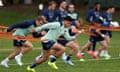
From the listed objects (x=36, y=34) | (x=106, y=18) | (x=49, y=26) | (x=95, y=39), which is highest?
(x=49, y=26)

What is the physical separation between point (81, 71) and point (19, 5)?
42601 mm

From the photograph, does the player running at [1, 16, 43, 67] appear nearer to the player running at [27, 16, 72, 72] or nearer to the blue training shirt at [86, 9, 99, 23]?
the player running at [27, 16, 72, 72]

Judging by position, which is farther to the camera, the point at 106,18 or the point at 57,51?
the point at 106,18

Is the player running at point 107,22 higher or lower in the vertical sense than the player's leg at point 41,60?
lower

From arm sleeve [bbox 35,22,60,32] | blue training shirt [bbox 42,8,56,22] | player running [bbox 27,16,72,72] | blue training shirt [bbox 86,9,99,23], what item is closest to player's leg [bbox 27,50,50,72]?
player running [bbox 27,16,72,72]

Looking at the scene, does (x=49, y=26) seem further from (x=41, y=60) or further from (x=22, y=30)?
(x=22, y=30)

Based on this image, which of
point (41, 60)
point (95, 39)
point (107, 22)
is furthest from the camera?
point (107, 22)

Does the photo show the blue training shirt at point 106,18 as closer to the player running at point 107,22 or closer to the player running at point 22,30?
the player running at point 107,22

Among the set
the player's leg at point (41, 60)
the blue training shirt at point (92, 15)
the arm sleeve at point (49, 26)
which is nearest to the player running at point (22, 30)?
the arm sleeve at point (49, 26)

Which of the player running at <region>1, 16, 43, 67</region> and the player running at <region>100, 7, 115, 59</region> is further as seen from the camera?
the player running at <region>100, 7, 115, 59</region>

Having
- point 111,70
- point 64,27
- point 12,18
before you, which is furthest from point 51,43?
point 12,18

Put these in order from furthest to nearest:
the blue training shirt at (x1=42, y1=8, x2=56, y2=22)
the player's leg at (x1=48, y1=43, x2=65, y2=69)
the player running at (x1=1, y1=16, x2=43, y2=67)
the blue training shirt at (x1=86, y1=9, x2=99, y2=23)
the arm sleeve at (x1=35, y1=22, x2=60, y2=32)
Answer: the blue training shirt at (x1=86, y1=9, x2=99, y2=23), the blue training shirt at (x1=42, y1=8, x2=56, y2=22), the player running at (x1=1, y1=16, x2=43, y2=67), the player's leg at (x1=48, y1=43, x2=65, y2=69), the arm sleeve at (x1=35, y1=22, x2=60, y2=32)

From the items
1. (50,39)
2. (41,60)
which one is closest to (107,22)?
(50,39)

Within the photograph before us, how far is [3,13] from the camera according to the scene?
5294cm
